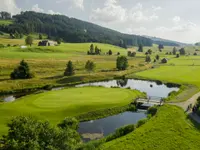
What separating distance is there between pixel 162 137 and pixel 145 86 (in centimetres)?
5352

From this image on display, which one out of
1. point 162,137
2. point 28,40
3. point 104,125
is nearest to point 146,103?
point 104,125

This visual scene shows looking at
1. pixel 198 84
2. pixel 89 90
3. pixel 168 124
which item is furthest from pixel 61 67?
pixel 168 124

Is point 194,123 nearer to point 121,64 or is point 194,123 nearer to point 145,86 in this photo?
point 145,86

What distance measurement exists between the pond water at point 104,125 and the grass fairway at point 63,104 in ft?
13.1

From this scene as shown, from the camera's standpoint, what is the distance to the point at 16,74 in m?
85.8

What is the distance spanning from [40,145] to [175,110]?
3605cm

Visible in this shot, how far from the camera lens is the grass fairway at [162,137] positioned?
35.4 metres

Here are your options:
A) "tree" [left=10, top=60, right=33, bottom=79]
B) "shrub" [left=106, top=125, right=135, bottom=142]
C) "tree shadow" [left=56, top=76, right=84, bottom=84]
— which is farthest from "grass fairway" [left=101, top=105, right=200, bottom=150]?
"tree" [left=10, top=60, right=33, bottom=79]

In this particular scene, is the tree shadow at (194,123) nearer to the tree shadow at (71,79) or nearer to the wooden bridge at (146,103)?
the wooden bridge at (146,103)

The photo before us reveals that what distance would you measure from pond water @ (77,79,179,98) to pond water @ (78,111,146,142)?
2546 cm

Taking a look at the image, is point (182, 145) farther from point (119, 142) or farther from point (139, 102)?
point (139, 102)

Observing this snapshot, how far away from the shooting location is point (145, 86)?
91062 mm

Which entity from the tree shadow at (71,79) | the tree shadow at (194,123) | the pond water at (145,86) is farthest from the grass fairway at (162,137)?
the tree shadow at (71,79)

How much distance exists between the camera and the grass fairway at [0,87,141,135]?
160ft
